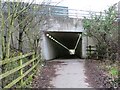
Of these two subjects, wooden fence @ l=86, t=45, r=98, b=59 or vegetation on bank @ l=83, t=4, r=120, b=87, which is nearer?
vegetation on bank @ l=83, t=4, r=120, b=87

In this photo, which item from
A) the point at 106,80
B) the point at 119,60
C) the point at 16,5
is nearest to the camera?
the point at 16,5

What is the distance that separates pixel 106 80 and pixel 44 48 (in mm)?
9314

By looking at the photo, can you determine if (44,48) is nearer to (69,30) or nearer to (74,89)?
(69,30)

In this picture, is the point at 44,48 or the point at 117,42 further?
the point at 44,48

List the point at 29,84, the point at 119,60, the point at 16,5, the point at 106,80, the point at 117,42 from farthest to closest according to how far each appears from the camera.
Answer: the point at 117,42 < the point at 119,60 < the point at 106,80 < the point at 29,84 < the point at 16,5

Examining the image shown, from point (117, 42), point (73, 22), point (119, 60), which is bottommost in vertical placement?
point (119, 60)

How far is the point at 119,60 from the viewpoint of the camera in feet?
45.2

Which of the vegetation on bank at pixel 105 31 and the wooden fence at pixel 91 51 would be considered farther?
the wooden fence at pixel 91 51

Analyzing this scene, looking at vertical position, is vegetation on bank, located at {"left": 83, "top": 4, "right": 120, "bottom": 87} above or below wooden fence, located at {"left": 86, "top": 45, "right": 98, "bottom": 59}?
above

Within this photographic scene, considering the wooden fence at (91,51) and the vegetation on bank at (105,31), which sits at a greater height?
the vegetation on bank at (105,31)

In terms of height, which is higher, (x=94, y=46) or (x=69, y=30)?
(x=69, y=30)

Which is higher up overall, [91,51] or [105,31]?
[105,31]

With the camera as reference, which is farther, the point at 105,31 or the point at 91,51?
the point at 91,51

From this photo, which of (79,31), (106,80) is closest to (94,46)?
(79,31)
